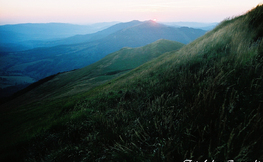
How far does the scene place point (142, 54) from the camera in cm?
9931

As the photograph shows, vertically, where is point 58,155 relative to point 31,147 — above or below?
above

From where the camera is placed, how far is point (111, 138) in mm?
3311

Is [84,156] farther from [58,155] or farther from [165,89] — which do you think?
[165,89]

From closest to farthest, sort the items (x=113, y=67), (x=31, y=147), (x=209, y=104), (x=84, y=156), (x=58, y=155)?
(x=209, y=104) → (x=84, y=156) → (x=58, y=155) → (x=31, y=147) → (x=113, y=67)

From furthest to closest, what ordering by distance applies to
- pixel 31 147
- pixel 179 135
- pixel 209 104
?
pixel 31 147 < pixel 209 104 < pixel 179 135

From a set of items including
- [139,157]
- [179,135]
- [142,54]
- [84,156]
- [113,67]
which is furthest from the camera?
[142,54]

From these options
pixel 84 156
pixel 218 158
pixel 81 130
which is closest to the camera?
pixel 218 158

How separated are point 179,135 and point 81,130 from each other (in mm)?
3550

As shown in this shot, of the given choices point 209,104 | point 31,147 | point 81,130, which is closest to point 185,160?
point 209,104

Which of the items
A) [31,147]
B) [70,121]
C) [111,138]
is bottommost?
[31,147]

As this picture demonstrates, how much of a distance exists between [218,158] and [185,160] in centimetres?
48

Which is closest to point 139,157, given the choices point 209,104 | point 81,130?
point 209,104

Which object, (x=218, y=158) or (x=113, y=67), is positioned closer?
(x=218, y=158)

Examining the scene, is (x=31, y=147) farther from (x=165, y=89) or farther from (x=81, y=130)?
(x=165, y=89)
